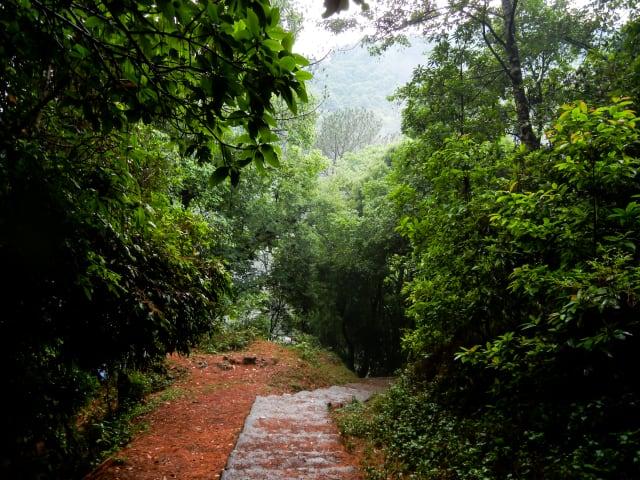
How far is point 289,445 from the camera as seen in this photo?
5711 millimetres

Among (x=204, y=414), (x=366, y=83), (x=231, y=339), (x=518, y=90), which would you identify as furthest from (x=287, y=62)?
(x=366, y=83)

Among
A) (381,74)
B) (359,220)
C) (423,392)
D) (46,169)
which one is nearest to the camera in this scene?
(46,169)

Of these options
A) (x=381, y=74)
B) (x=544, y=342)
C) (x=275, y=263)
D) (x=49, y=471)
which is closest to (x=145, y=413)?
(x=49, y=471)

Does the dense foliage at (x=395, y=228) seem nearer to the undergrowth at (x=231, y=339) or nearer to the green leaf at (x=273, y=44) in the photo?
the green leaf at (x=273, y=44)

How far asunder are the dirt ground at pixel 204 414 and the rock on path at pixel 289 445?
261 millimetres

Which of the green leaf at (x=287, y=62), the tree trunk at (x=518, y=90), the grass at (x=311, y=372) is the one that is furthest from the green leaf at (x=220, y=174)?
the grass at (x=311, y=372)

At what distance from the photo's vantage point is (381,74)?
68.6 m

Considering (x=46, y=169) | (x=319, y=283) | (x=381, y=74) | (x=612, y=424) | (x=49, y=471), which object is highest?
(x=381, y=74)

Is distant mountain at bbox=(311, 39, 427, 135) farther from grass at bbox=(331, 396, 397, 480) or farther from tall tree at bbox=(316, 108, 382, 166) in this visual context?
grass at bbox=(331, 396, 397, 480)

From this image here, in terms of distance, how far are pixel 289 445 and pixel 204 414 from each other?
8.27ft

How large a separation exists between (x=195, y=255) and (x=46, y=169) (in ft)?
9.56

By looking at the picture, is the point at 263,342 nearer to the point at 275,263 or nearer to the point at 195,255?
the point at 275,263

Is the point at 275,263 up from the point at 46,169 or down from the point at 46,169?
up

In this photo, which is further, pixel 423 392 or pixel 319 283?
pixel 319 283
